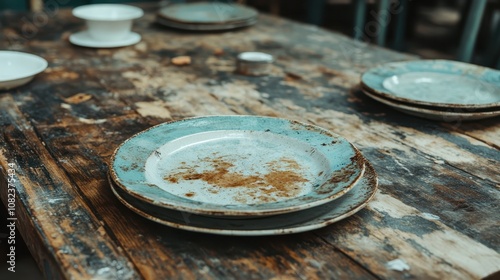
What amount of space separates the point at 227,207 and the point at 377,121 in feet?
1.79

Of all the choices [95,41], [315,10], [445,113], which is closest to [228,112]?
[445,113]

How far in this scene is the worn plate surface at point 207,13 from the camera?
1.91 m

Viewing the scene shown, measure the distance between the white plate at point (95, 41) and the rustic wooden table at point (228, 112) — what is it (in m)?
0.02

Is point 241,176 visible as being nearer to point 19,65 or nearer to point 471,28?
point 19,65

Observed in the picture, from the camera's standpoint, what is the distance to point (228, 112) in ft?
3.87

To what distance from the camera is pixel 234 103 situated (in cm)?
124

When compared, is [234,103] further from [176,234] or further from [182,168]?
[176,234]

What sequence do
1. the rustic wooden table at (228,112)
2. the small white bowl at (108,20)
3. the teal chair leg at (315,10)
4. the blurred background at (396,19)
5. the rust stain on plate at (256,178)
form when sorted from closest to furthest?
the rustic wooden table at (228,112) < the rust stain on plate at (256,178) < the small white bowl at (108,20) < the blurred background at (396,19) < the teal chair leg at (315,10)

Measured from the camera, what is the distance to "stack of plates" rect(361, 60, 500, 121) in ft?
3.59

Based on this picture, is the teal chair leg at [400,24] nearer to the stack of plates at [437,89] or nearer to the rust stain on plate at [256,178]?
the stack of plates at [437,89]

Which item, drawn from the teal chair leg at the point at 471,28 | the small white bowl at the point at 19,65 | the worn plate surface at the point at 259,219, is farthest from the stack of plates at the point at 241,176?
the teal chair leg at the point at 471,28

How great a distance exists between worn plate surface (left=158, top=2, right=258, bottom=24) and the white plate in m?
0.22

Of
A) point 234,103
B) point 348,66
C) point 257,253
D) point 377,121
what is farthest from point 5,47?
point 257,253

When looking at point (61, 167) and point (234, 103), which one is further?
point (234, 103)
